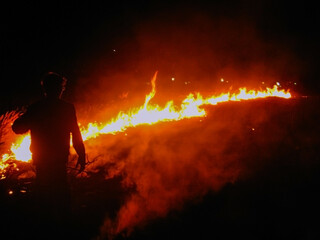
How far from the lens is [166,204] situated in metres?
4.79

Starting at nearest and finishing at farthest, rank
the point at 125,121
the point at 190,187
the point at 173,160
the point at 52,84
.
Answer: the point at 52,84, the point at 190,187, the point at 173,160, the point at 125,121

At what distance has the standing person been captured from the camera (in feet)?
10.4

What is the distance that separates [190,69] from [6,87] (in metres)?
13.7

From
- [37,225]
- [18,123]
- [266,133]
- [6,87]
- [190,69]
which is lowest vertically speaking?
[37,225]

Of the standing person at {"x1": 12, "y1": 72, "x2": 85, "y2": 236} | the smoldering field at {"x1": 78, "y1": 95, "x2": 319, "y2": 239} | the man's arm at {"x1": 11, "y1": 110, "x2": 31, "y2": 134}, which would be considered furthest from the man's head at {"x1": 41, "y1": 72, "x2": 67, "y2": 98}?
the smoldering field at {"x1": 78, "y1": 95, "x2": 319, "y2": 239}

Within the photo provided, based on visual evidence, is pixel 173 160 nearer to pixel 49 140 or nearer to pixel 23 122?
pixel 49 140

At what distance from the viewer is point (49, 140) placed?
3.19 metres

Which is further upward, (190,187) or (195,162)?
(195,162)

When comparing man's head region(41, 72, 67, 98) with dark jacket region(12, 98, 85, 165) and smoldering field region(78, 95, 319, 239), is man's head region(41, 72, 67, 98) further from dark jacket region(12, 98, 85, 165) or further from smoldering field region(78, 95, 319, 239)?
smoldering field region(78, 95, 319, 239)

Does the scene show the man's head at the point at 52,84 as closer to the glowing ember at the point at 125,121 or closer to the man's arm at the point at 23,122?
the man's arm at the point at 23,122

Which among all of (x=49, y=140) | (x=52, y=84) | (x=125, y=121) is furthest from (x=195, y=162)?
(x=52, y=84)

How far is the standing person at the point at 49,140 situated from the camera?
3.16 meters

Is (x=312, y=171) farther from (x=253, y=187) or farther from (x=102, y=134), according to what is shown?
(x=102, y=134)

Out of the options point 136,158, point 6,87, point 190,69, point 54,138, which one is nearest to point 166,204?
point 136,158
